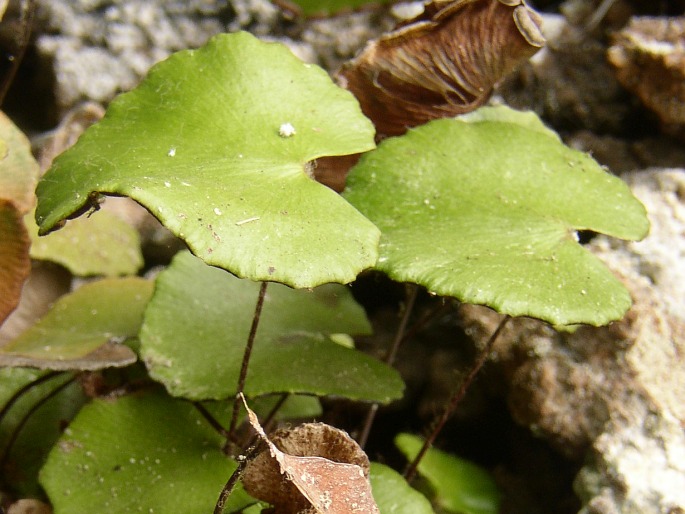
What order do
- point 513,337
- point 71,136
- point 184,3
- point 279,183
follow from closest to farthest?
point 279,183 → point 513,337 → point 71,136 → point 184,3

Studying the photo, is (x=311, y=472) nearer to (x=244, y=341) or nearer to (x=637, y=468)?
(x=244, y=341)

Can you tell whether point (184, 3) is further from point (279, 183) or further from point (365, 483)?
point (365, 483)

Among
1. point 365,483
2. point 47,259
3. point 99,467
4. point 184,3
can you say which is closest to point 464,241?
point 365,483

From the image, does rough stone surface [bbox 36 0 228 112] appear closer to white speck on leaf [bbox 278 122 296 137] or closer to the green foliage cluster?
the green foliage cluster

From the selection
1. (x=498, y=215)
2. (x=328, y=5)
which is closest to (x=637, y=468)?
(x=498, y=215)

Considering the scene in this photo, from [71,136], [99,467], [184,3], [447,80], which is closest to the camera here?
[99,467]

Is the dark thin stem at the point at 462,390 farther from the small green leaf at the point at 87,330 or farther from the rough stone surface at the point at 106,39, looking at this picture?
the rough stone surface at the point at 106,39
